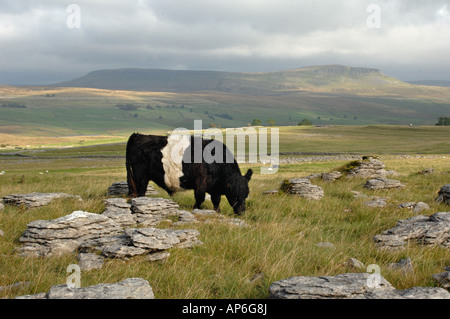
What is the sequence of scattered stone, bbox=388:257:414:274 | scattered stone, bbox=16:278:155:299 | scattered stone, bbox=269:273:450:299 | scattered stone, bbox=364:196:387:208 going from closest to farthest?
scattered stone, bbox=16:278:155:299 < scattered stone, bbox=269:273:450:299 < scattered stone, bbox=388:257:414:274 < scattered stone, bbox=364:196:387:208

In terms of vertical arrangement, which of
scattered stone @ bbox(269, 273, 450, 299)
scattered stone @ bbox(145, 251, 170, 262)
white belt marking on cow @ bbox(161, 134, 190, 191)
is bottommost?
scattered stone @ bbox(145, 251, 170, 262)

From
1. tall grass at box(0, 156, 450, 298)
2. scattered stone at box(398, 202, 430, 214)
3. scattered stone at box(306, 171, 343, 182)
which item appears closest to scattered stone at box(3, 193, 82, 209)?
tall grass at box(0, 156, 450, 298)

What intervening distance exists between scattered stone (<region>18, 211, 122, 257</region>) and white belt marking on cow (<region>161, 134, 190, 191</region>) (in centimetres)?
395

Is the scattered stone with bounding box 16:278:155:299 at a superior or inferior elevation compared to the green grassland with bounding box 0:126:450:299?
superior

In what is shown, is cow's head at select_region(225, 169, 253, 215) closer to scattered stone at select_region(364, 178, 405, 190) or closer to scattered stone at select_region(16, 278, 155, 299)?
scattered stone at select_region(16, 278, 155, 299)

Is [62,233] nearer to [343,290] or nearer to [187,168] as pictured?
[187,168]

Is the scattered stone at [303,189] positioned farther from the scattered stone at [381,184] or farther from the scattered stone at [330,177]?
the scattered stone at [330,177]

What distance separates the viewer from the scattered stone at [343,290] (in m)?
4.88

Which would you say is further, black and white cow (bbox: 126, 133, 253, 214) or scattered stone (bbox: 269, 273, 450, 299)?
black and white cow (bbox: 126, 133, 253, 214)

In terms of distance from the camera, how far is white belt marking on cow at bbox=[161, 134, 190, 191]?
1208cm

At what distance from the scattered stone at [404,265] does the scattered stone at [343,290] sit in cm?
147

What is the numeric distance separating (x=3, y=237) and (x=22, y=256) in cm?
138
